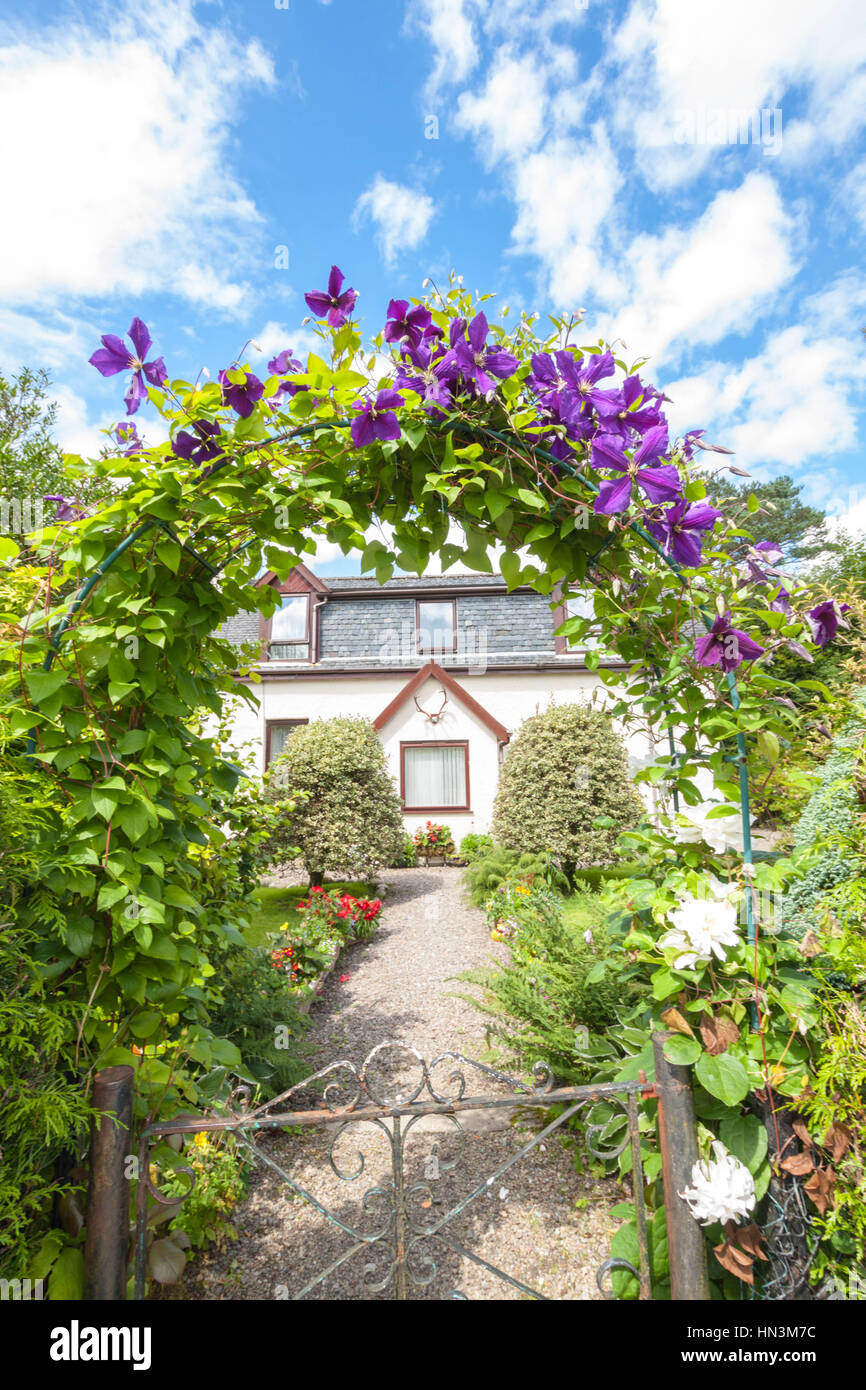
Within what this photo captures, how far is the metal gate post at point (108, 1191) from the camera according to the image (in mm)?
1654

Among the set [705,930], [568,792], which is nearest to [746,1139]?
Result: [705,930]

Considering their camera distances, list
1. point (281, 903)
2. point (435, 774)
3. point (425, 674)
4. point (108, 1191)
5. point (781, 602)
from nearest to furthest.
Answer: point (108, 1191) < point (781, 602) < point (281, 903) < point (425, 674) < point (435, 774)

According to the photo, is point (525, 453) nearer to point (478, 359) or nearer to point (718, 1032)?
point (478, 359)

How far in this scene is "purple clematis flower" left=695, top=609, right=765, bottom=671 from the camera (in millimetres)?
1787

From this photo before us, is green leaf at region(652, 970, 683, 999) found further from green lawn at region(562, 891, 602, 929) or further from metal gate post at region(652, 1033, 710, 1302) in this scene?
green lawn at region(562, 891, 602, 929)

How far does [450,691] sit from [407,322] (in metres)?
11.9

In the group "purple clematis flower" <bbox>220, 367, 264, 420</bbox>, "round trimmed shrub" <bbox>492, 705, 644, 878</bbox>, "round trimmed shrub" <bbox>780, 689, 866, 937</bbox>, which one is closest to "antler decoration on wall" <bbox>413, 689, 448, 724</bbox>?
"round trimmed shrub" <bbox>492, 705, 644, 878</bbox>

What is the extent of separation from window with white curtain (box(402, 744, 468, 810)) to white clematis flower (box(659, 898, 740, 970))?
11871mm

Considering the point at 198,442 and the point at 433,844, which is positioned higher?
the point at 198,442

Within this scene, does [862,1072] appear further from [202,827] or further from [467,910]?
[467,910]

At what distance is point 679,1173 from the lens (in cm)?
183
